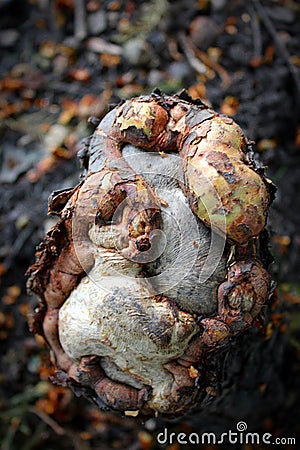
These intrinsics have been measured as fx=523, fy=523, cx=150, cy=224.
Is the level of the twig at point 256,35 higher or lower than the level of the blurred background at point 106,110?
higher

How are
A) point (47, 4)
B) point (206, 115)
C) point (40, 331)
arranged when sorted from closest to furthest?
point (206, 115), point (40, 331), point (47, 4)

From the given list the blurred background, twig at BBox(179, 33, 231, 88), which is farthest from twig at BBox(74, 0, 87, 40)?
twig at BBox(179, 33, 231, 88)

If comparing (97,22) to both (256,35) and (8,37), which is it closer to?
(8,37)

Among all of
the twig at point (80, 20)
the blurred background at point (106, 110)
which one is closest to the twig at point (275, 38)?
the blurred background at point (106, 110)

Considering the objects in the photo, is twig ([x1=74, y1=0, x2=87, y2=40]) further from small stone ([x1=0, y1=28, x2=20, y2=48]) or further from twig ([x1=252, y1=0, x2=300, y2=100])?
twig ([x1=252, y1=0, x2=300, y2=100])

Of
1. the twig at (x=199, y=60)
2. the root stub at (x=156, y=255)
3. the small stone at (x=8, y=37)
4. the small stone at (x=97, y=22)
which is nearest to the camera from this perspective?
the root stub at (x=156, y=255)

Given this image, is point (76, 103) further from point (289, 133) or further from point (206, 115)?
point (206, 115)

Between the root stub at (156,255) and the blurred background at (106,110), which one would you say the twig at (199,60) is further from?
the root stub at (156,255)

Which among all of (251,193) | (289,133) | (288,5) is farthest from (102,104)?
(251,193)

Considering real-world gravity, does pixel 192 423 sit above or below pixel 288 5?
below
